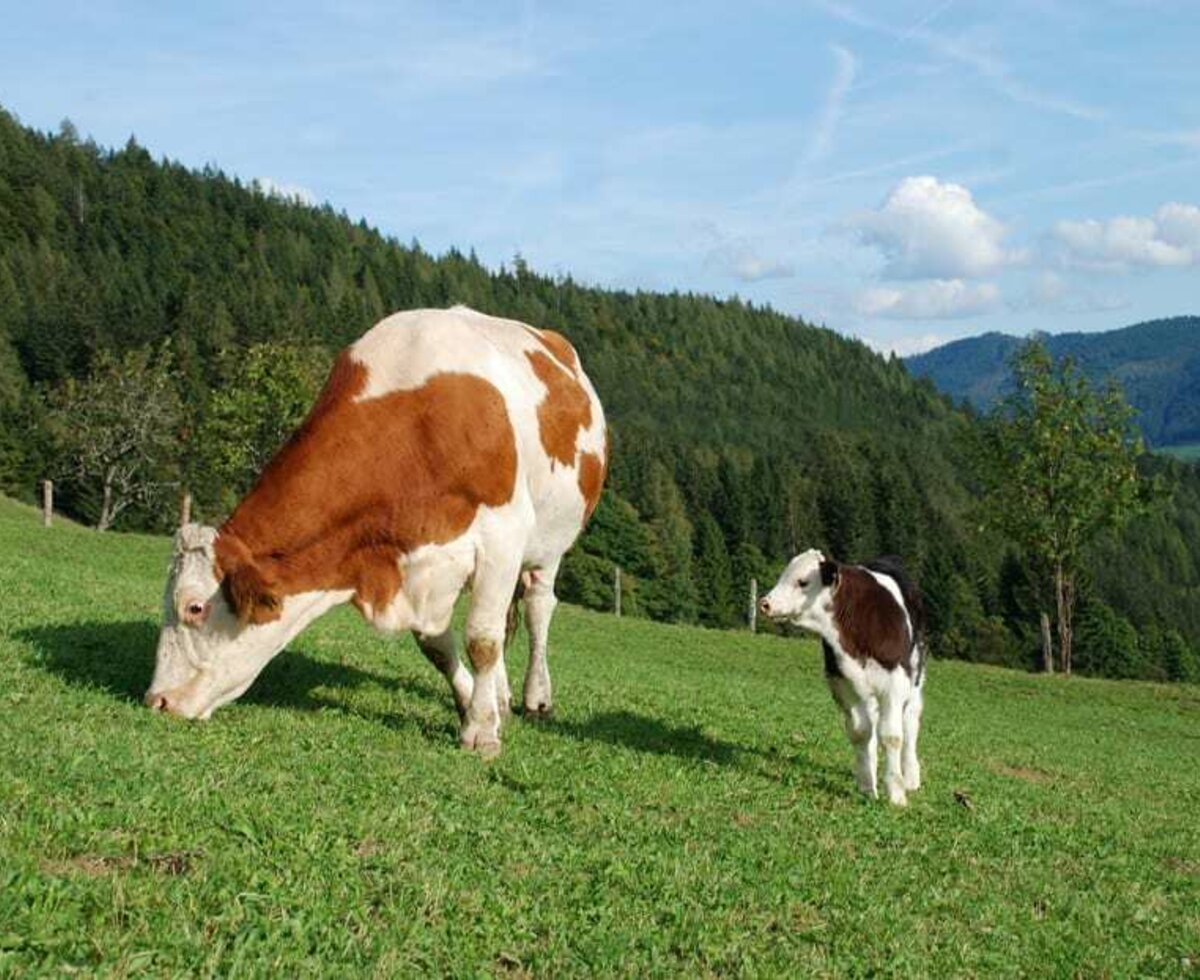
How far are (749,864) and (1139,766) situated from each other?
613 inches

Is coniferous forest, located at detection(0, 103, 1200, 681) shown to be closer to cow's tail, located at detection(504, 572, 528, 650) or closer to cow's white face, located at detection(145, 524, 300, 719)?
cow's tail, located at detection(504, 572, 528, 650)

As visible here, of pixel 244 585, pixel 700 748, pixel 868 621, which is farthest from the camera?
pixel 700 748

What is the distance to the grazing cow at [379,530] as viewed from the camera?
891 cm

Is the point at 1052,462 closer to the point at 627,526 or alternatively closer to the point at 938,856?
the point at 938,856

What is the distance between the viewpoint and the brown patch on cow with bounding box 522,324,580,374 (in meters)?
11.8

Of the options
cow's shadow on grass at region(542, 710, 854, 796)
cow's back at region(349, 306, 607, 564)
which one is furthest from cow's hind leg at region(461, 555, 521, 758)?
cow's shadow on grass at region(542, 710, 854, 796)

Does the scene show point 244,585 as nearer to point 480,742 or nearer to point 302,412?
point 480,742

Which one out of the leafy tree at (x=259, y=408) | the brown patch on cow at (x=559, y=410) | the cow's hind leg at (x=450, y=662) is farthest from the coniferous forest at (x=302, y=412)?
the cow's hind leg at (x=450, y=662)

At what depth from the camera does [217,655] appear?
8.97 m

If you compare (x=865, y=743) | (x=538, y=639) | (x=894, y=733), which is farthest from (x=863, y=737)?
(x=538, y=639)

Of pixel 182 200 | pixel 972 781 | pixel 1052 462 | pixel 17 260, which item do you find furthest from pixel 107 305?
pixel 972 781

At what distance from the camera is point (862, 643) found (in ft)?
35.2

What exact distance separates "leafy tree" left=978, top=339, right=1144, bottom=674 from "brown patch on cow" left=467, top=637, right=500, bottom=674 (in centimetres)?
3562

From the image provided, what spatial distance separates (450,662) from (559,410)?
8.03 feet
